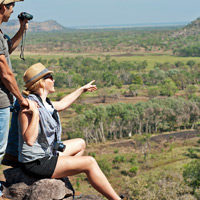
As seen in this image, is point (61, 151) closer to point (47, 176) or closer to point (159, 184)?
point (47, 176)

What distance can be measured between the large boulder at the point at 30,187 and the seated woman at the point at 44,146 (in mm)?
168

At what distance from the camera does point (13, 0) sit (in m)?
4.91

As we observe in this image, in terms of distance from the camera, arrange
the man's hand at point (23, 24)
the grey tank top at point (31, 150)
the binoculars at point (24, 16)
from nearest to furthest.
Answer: the grey tank top at point (31, 150)
the binoculars at point (24, 16)
the man's hand at point (23, 24)

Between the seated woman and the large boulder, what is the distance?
168 mm

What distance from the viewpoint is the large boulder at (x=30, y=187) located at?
5.09 m

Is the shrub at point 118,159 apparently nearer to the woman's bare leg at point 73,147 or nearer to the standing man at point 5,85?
the woman's bare leg at point 73,147

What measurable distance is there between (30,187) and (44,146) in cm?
74

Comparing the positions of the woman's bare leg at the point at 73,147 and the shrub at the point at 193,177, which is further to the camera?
the shrub at the point at 193,177

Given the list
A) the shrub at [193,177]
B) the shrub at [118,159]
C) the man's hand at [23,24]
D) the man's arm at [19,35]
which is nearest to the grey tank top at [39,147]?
the man's arm at [19,35]

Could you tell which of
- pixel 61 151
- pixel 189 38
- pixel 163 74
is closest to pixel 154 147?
pixel 61 151

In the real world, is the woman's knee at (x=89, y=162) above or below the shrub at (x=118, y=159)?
above

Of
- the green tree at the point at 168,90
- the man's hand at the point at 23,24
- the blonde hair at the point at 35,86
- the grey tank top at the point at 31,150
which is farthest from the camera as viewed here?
the green tree at the point at 168,90

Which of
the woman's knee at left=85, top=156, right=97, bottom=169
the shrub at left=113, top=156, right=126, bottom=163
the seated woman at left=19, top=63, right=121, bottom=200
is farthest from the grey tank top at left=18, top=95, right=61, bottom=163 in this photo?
the shrub at left=113, top=156, right=126, bottom=163

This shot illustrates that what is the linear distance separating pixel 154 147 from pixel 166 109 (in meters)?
8.03
